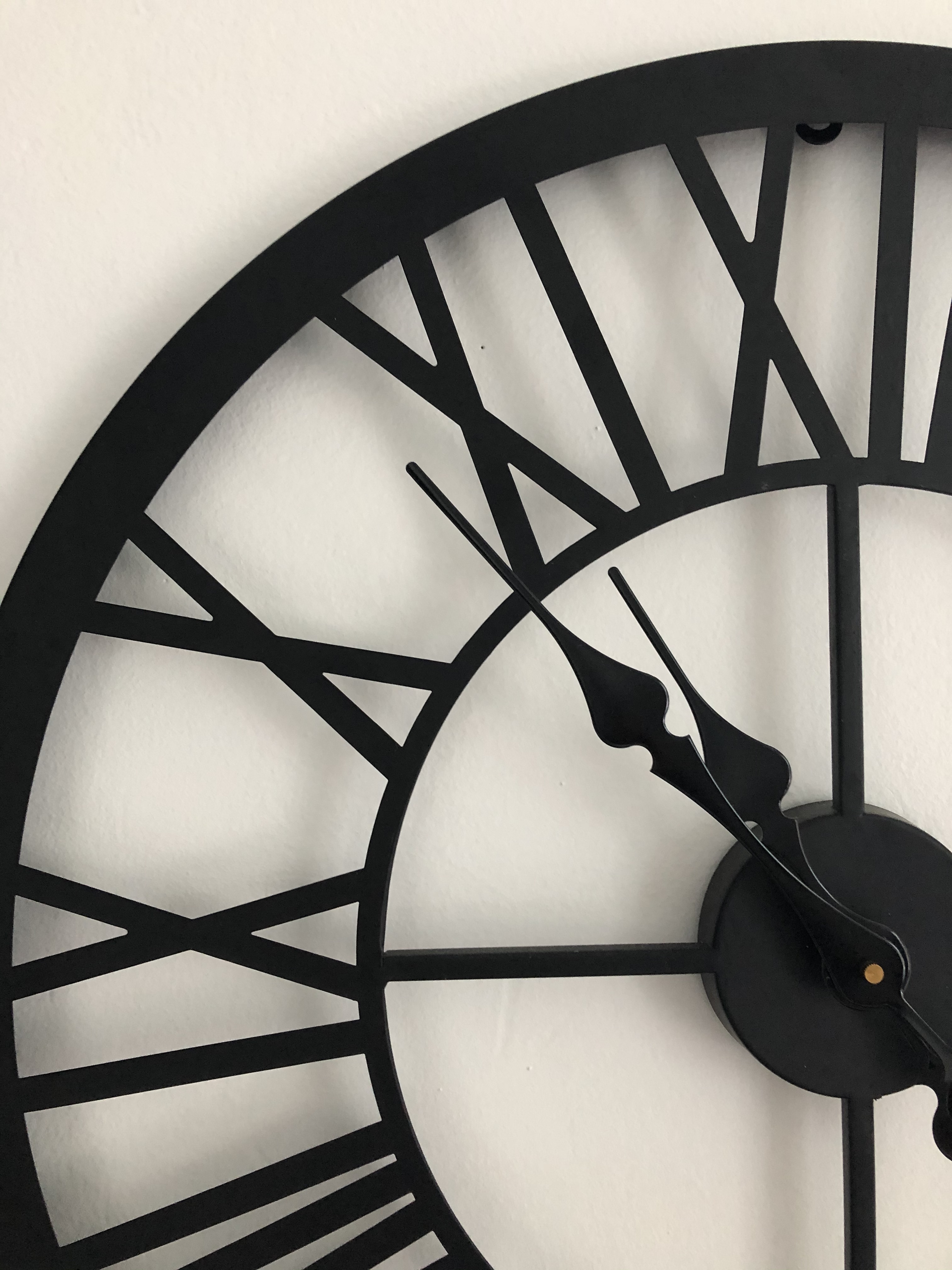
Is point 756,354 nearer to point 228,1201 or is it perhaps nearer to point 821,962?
point 821,962

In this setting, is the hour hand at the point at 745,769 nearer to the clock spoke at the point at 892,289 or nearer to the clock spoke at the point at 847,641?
the clock spoke at the point at 847,641

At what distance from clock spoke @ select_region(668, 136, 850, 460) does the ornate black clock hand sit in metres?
0.14

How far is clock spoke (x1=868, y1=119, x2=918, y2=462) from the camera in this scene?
520mm

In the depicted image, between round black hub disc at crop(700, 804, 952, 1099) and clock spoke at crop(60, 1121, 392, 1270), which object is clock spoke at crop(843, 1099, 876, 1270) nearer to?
round black hub disc at crop(700, 804, 952, 1099)

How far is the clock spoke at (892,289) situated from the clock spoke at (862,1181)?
1.21 feet

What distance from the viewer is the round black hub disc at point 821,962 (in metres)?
0.54

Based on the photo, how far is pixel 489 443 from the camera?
51 centimetres

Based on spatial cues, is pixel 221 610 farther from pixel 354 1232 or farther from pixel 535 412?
pixel 354 1232

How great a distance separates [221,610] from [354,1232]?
372mm

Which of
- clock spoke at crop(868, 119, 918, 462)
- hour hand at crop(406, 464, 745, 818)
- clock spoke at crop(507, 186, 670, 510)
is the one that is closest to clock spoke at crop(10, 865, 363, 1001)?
hour hand at crop(406, 464, 745, 818)

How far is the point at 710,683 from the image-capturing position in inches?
22.4

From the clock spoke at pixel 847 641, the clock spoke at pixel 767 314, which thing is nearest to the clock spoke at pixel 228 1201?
the clock spoke at pixel 847 641

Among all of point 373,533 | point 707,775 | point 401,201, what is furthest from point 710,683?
point 401,201

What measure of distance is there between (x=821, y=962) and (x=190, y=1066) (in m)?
0.35
